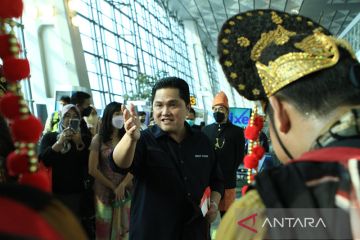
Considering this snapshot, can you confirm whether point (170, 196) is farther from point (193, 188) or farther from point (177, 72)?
point (177, 72)

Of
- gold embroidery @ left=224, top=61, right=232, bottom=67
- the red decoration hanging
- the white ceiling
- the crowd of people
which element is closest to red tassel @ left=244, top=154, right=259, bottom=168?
the crowd of people

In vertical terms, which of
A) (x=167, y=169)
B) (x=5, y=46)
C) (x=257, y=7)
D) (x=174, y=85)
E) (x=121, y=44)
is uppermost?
(x=257, y=7)

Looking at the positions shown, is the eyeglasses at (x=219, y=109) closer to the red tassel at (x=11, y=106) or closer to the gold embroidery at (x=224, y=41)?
the gold embroidery at (x=224, y=41)

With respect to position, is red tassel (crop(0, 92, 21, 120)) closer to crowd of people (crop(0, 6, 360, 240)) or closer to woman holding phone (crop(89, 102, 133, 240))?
crowd of people (crop(0, 6, 360, 240))

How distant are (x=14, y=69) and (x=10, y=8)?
0.18m

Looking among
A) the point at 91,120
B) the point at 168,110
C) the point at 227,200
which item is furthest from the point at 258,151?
the point at 91,120

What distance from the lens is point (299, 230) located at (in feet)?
3.03

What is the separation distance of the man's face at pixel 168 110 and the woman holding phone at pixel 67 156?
4.23ft

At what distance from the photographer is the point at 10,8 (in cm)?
129

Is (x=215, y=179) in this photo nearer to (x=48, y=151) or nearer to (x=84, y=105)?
(x=48, y=151)

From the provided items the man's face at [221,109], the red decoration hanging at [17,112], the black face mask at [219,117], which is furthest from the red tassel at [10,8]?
the man's face at [221,109]

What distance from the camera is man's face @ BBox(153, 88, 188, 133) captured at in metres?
2.54

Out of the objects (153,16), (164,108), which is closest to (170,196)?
(164,108)

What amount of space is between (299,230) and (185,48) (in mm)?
27650
